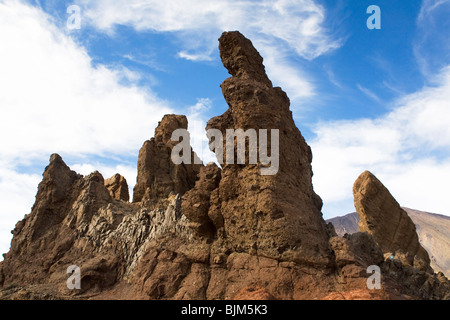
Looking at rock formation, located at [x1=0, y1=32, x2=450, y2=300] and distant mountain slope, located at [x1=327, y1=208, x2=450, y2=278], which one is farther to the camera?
distant mountain slope, located at [x1=327, y1=208, x2=450, y2=278]

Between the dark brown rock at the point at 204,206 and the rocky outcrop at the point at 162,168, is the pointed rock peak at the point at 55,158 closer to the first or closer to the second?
the rocky outcrop at the point at 162,168

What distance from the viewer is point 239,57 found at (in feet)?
49.0

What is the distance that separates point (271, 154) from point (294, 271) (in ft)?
13.1

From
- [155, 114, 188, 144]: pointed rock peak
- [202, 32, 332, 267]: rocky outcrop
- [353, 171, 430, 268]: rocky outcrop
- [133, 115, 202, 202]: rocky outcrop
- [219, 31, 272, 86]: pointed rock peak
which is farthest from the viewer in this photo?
[155, 114, 188, 144]: pointed rock peak

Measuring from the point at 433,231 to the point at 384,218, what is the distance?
9446 centimetres

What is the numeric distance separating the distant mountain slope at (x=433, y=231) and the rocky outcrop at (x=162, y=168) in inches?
2624

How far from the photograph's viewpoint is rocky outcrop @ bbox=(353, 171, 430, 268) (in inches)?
1023

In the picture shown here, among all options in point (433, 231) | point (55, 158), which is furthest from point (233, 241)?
point (433, 231)

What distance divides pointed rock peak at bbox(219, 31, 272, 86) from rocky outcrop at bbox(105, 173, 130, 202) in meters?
22.0

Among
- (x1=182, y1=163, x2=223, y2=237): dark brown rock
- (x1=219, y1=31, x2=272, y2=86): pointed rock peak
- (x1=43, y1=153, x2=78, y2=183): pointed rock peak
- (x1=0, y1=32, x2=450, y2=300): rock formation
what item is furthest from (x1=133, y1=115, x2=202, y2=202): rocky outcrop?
(x1=219, y1=31, x2=272, y2=86): pointed rock peak

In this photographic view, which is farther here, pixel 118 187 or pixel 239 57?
pixel 118 187

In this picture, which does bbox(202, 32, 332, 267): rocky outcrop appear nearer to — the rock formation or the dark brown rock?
the rock formation

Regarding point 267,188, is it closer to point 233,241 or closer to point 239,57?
point 233,241

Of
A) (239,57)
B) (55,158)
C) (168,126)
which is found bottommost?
(55,158)
